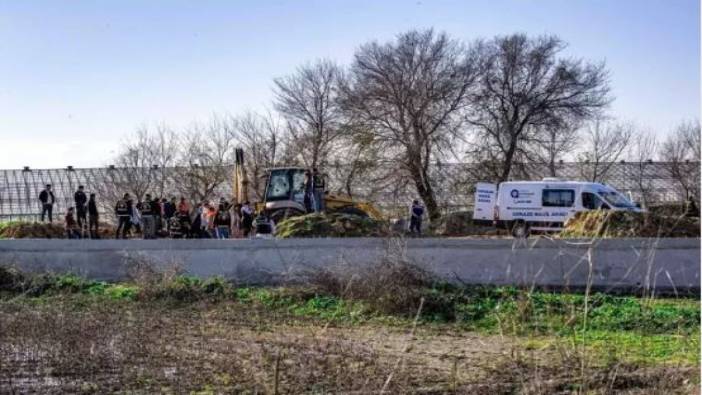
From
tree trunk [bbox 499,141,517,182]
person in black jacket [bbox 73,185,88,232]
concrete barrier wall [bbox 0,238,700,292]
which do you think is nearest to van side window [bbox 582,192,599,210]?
concrete barrier wall [bbox 0,238,700,292]

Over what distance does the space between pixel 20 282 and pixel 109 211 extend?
29.0m

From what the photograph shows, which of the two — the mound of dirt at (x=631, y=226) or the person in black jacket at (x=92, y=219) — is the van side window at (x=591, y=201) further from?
the person in black jacket at (x=92, y=219)

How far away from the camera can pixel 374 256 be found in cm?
1608

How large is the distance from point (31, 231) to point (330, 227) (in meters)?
12.6

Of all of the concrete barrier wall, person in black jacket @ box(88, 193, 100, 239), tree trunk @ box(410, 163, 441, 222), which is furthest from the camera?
tree trunk @ box(410, 163, 441, 222)

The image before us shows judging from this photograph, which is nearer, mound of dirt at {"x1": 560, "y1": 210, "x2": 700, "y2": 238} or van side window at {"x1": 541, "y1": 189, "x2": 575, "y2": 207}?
mound of dirt at {"x1": 560, "y1": 210, "x2": 700, "y2": 238}

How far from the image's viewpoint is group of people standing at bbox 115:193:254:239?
2697 cm

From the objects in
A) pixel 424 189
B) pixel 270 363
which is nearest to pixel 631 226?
pixel 270 363

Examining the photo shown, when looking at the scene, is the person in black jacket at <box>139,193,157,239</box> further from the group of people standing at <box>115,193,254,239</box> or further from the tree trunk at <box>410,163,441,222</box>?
the tree trunk at <box>410,163,441,222</box>

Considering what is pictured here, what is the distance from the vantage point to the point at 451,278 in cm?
1661

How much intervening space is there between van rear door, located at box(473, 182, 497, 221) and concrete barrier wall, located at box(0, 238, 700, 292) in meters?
14.9

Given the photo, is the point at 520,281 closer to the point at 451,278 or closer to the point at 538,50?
the point at 451,278

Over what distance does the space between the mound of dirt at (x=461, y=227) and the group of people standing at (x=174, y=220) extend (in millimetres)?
8404

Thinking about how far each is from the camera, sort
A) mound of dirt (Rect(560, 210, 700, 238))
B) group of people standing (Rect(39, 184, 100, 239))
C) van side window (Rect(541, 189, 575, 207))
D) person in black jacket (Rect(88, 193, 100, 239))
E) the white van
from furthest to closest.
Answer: van side window (Rect(541, 189, 575, 207))
the white van
person in black jacket (Rect(88, 193, 100, 239))
group of people standing (Rect(39, 184, 100, 239))
mound of dirt (Rect(560, 210, 700, 238))
